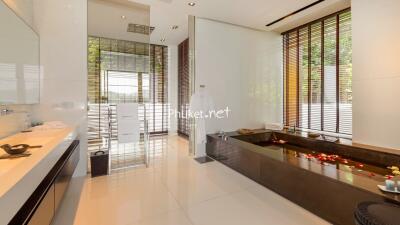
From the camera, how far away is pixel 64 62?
3.27m

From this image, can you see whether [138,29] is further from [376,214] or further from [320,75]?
[376,214]

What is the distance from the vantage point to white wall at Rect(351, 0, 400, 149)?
9.78 ft

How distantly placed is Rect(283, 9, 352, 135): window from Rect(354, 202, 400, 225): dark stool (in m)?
3.49

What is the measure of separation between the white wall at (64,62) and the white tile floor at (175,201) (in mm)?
982

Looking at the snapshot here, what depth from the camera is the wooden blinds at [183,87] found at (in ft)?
20.8

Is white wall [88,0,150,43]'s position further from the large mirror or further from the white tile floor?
the white tile floor

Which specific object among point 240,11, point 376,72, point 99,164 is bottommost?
point 99,164

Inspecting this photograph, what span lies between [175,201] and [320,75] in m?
4.37

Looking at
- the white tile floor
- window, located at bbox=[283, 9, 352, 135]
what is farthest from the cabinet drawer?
window, located at bbox=[283, 9, 352, 135]

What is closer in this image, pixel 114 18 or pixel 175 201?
pixel 175 201

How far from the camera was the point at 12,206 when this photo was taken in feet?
3.41

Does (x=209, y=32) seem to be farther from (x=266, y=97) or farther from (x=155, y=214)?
(x=155, y=214)

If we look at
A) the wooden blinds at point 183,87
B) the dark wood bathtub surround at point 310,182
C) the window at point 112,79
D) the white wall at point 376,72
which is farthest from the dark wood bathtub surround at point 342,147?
the window at point 112,79

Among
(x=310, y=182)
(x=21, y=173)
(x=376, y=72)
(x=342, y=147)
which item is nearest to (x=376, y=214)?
(x=310, y=182)
